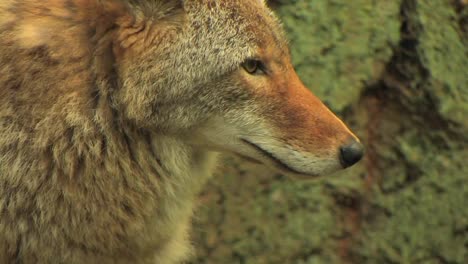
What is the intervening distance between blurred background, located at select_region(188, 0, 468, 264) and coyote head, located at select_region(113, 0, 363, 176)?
165 centimetres

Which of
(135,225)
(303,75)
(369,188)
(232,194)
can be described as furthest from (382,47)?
(135,225)

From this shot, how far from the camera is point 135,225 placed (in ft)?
13.3

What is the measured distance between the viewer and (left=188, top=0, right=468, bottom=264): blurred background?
5.54 meters

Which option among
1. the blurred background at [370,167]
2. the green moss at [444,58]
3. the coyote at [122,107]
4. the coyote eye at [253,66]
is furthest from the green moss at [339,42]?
the coyote eye at [253,66]

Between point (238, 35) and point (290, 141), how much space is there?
1.71ft

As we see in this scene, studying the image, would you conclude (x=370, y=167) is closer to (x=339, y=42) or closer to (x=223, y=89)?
(x=339, y=42)

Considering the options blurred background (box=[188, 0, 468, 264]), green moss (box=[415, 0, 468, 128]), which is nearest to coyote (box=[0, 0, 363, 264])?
blurred background (box=[188, 0, 468, 264])

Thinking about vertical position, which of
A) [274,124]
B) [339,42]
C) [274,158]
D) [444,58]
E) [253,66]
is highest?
[253,66]

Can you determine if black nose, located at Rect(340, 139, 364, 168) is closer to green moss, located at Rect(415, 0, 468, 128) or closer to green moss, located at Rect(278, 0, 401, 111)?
green moss, located at Rect(278, 0, 401, 111)

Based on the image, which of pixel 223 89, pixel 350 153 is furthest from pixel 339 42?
pixel 223 89

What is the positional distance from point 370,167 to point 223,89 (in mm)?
2168

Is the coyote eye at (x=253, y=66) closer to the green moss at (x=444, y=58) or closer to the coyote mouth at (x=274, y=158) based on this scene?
the coyote mouth at (x=274, y=158)

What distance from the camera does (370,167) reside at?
18.7ft

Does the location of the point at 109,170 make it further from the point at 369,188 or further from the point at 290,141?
the point at 369,188
